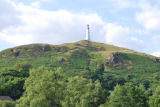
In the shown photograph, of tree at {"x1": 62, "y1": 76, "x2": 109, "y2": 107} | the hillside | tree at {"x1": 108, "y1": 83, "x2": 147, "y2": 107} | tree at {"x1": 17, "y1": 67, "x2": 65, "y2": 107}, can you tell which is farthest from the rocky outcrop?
tree at {"x1": 17, "y1": 67, "x2": 65, "y2": 107}

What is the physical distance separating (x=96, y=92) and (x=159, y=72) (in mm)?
107800

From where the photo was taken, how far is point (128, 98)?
60.6m

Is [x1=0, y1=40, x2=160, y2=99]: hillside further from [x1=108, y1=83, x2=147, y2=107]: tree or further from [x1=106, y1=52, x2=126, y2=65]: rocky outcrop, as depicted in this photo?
[x1=108, y1=83, x2=147, y2=107]: tree

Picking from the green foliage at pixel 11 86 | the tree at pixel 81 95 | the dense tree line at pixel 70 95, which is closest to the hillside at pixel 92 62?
the green foliage at pixel 11 86

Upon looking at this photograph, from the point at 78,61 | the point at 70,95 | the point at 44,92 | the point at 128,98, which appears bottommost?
the point at 128,98

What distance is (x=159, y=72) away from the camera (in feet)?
540

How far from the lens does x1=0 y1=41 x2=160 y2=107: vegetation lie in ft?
198

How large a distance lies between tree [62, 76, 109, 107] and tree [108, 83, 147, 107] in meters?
4.95

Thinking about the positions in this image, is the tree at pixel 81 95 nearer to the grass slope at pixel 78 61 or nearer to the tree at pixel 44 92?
the tree at pixel 44 92

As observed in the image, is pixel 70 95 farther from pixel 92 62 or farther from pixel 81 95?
pixel 92 62

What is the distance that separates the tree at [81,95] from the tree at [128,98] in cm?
495

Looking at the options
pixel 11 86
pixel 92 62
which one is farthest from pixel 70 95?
pixel 92 62

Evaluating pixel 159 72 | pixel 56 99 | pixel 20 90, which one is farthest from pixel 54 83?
pixel 159 72

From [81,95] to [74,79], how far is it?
5250mm
